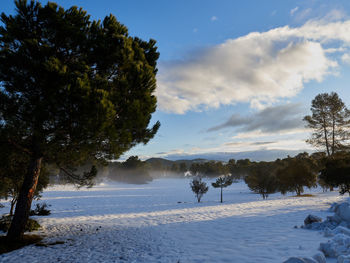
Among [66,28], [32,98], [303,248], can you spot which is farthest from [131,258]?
[66,28]

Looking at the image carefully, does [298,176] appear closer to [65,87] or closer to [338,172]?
[338,172]

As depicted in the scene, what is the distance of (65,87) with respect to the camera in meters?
6.41

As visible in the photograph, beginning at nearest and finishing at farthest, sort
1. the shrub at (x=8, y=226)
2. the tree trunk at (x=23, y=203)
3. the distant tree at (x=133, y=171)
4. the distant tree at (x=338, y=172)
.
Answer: the tree trunk at (x=23, y=203) → the shrub at (x=8, y=226) → the distant tree at (x=338, y=172) → the distant tree at (x=133, y=171)

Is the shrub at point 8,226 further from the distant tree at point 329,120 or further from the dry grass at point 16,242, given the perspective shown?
the distant tree at point 329,120

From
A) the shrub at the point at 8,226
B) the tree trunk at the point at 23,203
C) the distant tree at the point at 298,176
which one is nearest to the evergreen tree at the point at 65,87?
the tree trunk at the point at 23,203

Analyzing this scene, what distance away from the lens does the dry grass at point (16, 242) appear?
6.97 m

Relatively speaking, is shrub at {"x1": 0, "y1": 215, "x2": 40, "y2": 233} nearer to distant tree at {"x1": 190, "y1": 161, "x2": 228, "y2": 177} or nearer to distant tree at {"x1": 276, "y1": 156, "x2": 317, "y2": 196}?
distant tree at {"x1": 276, "y1": 156, "x2": 317, "y2": 196}

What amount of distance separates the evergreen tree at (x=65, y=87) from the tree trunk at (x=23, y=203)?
0.03m

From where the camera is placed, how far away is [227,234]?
892 cm

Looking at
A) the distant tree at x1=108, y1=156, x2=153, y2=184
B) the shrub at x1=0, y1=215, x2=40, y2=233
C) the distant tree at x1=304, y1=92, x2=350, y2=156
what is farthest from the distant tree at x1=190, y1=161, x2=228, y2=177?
the shrub at x1=0, y1=215, x2=40, y2=233

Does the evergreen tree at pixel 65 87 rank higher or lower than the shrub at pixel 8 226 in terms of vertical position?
higher

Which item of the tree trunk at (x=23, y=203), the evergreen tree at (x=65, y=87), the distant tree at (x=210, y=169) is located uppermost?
the evergreen tree at (x=65, y=87)

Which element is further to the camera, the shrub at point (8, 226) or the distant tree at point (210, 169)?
the distant tree at point (210, 169)

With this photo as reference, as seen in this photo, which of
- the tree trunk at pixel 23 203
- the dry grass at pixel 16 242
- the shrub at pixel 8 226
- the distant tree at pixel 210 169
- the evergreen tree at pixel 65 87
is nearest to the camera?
the evergreen tree at pixel 65 87
